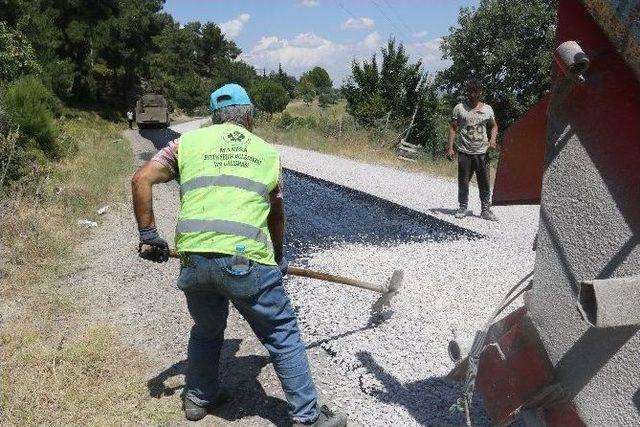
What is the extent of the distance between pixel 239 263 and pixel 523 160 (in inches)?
51.3

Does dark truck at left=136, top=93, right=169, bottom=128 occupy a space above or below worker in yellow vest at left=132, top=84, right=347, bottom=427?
below

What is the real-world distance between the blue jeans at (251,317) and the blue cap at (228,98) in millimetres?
765

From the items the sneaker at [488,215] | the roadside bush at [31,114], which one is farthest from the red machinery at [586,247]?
the roadside bush at [31,114]

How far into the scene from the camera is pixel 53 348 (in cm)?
361

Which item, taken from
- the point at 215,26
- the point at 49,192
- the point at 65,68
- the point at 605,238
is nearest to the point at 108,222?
the point at 49,192

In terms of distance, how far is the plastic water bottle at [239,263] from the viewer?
8.15 feet

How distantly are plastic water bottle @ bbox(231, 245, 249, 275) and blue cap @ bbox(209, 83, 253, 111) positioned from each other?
0.75 metres

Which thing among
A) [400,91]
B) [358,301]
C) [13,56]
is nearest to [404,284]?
[358,301]

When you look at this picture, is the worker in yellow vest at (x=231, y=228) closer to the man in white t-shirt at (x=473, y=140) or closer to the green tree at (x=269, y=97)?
the man in white t-shirt at (x=473, y=140)

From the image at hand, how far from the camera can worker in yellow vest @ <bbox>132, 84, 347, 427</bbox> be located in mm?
2518

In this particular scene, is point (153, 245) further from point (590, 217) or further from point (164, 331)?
point (590, 217)

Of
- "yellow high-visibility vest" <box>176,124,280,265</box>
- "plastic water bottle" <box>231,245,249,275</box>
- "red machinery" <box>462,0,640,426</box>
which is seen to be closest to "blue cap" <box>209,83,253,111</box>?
"yellow high-visibility vest" <box>176,124,280,265</box>

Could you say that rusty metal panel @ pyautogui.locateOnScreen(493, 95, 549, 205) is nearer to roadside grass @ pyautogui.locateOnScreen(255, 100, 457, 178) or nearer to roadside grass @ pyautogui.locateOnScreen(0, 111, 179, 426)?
roadside grass @ pyautogui.locateOnScreen(0, 111, 179, 426)

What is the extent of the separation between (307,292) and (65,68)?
109ft
